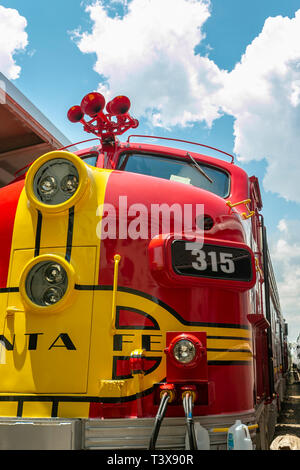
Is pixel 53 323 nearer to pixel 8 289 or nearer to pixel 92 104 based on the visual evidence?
pixel 8 289

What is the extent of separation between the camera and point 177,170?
4172 mm

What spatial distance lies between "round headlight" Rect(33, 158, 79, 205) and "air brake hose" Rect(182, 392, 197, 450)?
1504 mm

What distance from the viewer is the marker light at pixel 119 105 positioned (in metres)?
3.91

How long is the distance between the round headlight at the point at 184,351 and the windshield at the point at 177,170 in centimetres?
189

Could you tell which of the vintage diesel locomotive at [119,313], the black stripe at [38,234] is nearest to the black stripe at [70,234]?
the vintage diesel locomotive at [119,313]

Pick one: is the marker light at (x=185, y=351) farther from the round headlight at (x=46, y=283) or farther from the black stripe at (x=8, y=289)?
the black stripe at (x=8, y=289)

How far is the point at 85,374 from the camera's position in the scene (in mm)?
2541

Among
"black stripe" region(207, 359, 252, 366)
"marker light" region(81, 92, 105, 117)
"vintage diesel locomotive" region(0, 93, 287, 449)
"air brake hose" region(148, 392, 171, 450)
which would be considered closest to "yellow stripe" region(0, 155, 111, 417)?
"vintage diesel locomotive" region(0, 93, 287, 449)

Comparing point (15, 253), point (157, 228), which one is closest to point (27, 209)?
point (15, 253)

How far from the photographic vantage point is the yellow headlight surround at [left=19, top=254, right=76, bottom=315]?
263cm

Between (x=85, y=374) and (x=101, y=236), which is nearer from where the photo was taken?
(x=85, y=374)
